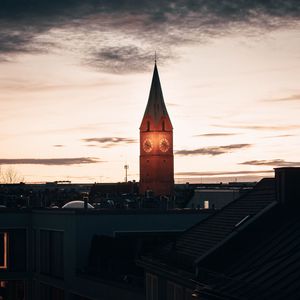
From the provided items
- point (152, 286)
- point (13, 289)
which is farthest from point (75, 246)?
point (152, 286)

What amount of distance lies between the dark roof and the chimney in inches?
20.5

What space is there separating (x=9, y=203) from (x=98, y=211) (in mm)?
25978

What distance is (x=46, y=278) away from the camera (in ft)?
193

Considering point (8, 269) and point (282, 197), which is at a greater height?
point (282, 197)

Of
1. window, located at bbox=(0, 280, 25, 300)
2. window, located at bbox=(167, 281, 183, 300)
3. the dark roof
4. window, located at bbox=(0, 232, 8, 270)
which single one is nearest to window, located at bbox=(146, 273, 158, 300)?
the dark roof

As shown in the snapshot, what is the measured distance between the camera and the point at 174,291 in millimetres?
31203

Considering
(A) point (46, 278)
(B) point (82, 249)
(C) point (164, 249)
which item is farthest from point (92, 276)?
(C) point (164, 249)

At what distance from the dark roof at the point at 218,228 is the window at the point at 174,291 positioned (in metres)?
0.89

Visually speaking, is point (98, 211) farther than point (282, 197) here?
Yes

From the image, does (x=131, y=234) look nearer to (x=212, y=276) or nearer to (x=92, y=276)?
(x=92, y=276)

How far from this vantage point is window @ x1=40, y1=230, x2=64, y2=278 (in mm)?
57344

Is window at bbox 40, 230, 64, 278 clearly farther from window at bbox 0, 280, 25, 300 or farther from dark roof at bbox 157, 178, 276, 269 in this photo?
dark roof at bbox 157, 178, 276, 269

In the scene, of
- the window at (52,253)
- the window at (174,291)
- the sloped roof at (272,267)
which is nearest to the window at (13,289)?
the window at (52,253)

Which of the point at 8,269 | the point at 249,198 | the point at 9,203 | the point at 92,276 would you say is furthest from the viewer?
the point at 9,203
